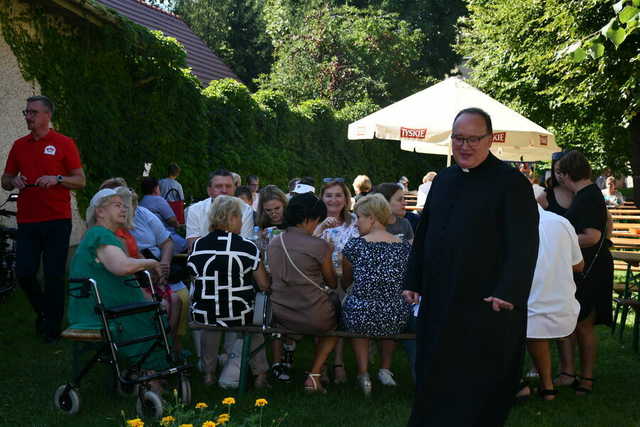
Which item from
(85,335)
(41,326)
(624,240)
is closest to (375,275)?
(85,335)

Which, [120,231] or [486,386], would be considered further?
[120,231]

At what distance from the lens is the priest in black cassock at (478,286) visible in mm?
3965

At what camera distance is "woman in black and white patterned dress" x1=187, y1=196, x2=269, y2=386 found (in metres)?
5.80

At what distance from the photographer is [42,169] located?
23.1 feet

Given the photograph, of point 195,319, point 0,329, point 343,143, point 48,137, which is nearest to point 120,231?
point 195,319

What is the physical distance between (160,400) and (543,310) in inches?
107

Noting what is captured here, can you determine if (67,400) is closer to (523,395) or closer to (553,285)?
(523,395)

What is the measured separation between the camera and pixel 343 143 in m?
23.1

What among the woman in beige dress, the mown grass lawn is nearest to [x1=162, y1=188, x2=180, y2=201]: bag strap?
the mown grass lawn

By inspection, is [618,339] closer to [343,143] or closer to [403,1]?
[343,143]

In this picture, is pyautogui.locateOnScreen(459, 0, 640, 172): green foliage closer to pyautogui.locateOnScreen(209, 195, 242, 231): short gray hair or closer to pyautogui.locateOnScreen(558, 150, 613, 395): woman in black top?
pyautogui.locateOnScreen(558, 150, 613, 395): woman in black top

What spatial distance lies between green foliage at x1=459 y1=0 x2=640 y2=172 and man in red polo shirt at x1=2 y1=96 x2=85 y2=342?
12.4 m

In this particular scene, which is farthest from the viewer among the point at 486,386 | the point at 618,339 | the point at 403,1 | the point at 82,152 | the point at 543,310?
the point at 403,1

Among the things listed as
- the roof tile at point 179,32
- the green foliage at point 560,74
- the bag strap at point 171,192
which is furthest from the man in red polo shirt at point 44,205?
the roof tile at point 179,32
